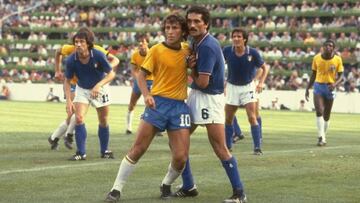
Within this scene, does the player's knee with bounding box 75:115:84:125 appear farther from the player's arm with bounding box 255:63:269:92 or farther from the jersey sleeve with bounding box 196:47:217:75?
the jersey sleeve with bounding box 196:47:217:75

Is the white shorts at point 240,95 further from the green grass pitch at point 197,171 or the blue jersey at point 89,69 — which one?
the blue jersey at point 89,69

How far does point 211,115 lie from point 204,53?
782 mm

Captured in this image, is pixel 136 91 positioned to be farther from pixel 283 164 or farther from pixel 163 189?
pixel 163 189

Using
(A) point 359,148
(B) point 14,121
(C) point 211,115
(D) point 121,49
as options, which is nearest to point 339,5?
(D) point 121,49

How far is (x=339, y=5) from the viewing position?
47.6 m

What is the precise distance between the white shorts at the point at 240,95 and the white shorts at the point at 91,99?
2705mm

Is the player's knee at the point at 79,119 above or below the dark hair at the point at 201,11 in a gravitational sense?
below

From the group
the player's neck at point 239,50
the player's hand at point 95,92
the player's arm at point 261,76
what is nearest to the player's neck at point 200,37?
the player's hand at point 95,92

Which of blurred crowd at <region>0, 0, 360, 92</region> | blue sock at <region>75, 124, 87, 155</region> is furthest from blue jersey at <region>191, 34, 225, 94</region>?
blurred crowd at <region>0, 0, 360, 92</region>

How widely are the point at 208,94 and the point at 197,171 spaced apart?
121 inches

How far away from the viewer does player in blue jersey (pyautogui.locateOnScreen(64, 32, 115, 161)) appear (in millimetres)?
14883

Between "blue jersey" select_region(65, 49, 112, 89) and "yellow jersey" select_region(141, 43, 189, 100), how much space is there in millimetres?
4951

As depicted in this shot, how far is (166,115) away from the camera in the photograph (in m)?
10.3

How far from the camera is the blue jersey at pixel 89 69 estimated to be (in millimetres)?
15156
